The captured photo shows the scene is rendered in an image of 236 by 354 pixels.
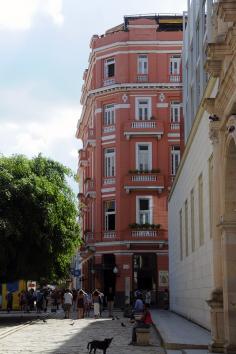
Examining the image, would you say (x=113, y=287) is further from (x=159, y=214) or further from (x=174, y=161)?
(x=174, y=161)

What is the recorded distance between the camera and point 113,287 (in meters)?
48.9

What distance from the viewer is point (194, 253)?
90.8 feet

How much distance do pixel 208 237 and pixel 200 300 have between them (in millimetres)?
4016

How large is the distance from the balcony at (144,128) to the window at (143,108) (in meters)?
0.85

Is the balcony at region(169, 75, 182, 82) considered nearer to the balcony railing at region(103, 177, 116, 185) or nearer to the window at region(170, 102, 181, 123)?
the window at region(170, 102, 181, 123)

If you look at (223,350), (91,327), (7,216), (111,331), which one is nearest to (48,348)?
(223,350)

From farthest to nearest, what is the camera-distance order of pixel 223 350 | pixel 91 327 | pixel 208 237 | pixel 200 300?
pixel 91 327 < pixel 200 300 < pixel 208 237 < pixel 223 350

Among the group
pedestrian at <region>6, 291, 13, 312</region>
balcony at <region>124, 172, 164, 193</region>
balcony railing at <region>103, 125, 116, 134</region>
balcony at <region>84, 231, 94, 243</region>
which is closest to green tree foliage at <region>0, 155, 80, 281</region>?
pedestrian at <region>6, 291, 13, 312</region>

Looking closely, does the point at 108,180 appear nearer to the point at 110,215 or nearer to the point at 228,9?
the point at 110,215

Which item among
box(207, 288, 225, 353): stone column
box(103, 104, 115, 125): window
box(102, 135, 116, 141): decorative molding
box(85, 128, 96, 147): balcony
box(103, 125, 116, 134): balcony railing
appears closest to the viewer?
box(207, 288, 225, 353): stone column

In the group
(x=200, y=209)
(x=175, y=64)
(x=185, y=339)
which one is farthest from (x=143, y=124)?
(x=185, y=339)

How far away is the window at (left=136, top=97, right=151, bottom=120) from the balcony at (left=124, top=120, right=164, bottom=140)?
2.80 ft

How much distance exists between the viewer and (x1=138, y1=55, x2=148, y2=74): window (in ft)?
166

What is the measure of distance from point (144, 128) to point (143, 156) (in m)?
2.06
